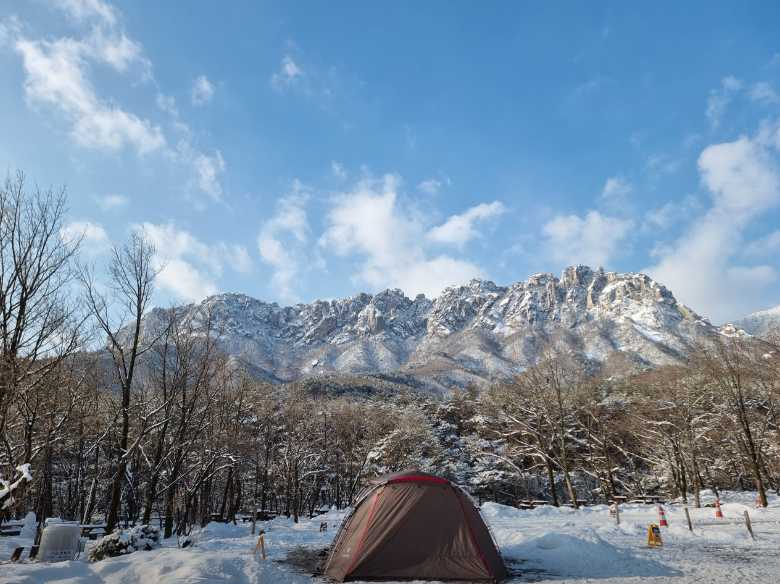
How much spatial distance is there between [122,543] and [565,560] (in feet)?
37.1

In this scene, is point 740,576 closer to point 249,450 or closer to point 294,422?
point 249,450

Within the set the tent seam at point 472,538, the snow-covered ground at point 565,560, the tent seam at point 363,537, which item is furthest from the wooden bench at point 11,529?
the tent seam at point 472,538

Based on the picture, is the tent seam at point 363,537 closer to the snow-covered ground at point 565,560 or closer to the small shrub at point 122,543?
the snow-covered ground at point 565,560

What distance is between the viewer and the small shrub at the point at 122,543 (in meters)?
11.7

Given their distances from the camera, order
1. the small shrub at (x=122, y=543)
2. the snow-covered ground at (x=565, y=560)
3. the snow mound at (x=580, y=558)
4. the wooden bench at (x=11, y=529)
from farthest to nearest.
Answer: the wooden bench at (x=11, y=529) < the small shrub at (x=122, y=543) < the snow mound at (x=580, y=558) < the snow-covered ground at (x=565, y=560)

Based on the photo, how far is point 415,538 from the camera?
10531mm

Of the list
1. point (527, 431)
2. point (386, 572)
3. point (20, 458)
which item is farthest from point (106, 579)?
point (527, 431)

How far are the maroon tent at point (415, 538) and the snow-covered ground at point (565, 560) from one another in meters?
0.85

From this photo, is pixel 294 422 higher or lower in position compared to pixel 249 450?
higher

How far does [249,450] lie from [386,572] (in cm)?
2629

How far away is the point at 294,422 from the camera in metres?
41.2

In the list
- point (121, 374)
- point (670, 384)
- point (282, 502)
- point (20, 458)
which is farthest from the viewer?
point (282, 502)

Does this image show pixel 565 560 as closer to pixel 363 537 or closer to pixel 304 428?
pixel 363 537

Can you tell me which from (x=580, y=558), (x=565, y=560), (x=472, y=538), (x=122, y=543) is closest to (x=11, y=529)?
(x=122, y=543)
